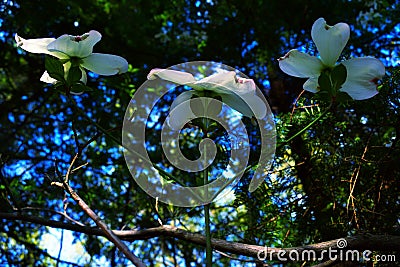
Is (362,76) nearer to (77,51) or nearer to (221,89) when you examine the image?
(221,89)

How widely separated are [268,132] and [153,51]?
1006 mm

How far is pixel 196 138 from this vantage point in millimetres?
1377

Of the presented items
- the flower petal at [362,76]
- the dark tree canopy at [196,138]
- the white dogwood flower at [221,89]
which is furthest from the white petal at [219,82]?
the dark tree canopy at [196,138]

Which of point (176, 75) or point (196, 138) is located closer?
point (176, 75)

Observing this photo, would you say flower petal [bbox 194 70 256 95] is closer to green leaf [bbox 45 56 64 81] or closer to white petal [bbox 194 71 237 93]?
white petal [bbox 194 71 237 93]

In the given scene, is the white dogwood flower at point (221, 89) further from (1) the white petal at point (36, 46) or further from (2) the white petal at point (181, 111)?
(1) the white petal at point (36, 46)

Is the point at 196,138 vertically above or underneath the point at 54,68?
above

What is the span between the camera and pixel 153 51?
1618mm

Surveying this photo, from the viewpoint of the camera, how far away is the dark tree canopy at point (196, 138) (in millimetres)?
763

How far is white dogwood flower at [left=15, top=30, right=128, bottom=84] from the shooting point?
444 millimetres

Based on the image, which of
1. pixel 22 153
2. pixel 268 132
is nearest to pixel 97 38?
pixel 268 132

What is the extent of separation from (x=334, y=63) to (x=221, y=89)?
0.37ft

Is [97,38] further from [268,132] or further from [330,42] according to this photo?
[268,132]

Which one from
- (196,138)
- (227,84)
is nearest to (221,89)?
(227,84)
